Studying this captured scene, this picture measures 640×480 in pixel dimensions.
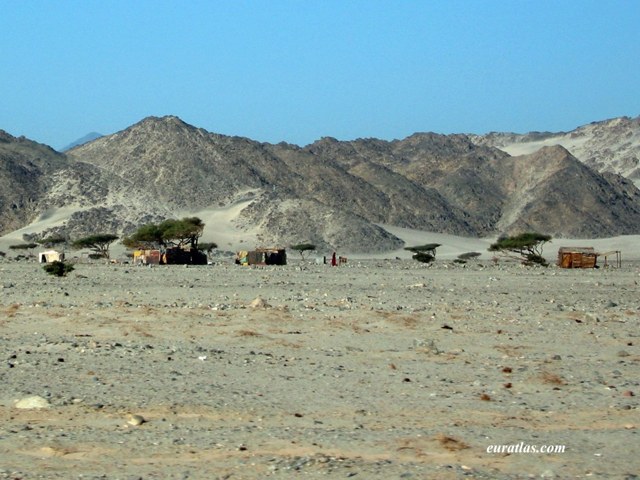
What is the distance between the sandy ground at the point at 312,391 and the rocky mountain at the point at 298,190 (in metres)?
77.2

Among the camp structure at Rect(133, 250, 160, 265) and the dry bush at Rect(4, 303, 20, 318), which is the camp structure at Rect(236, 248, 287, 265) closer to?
the camp structure at Rect(133, 250, 160, 265)

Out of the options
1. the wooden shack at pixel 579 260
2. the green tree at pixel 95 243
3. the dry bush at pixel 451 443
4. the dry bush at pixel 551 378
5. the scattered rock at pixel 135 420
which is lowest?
the dry bush at pixel 451 443

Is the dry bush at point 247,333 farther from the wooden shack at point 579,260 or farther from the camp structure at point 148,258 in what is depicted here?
the wooden shack at point 579,260

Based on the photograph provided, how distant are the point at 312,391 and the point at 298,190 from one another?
11970 centimetres

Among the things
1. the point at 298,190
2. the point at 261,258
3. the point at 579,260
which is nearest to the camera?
the point at 579,260

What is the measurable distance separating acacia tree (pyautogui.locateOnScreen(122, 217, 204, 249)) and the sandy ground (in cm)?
5025

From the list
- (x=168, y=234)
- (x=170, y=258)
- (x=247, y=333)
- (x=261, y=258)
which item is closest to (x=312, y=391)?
(x=247, y=333)

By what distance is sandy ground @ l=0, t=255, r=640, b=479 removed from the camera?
27.1 ft

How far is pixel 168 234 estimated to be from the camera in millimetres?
72438

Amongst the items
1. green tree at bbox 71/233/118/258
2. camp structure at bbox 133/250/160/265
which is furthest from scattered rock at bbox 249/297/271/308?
green tree at bbox 71/233/118/258

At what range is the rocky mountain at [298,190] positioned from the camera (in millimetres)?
101688

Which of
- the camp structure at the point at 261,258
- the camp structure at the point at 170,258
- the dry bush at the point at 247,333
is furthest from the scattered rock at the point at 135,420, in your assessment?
the camp structure at the point at 261,258

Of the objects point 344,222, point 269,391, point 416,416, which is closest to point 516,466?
point 416,416

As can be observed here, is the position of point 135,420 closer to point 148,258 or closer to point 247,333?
point 247,333
